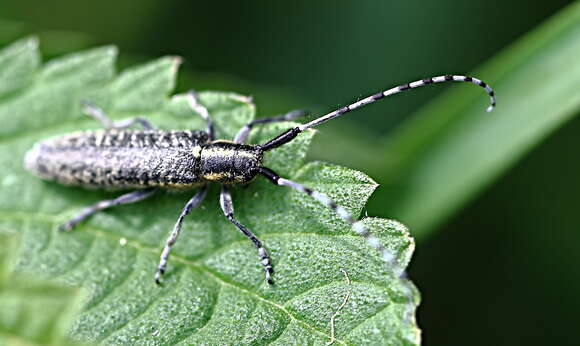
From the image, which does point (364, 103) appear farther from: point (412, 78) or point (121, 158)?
point (412, 78)

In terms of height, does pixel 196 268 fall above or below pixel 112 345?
above

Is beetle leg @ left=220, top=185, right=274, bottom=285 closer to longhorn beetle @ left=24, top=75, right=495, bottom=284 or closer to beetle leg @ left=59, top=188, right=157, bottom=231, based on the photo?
longhorn beetle @ left=24, top=75, right=495, bottom=284

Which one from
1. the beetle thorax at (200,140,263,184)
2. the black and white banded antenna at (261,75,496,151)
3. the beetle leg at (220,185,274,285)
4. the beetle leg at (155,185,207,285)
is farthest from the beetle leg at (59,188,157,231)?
the black and white banded antenna at (261,75,496,151)

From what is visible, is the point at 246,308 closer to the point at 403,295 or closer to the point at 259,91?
the point at 403,295

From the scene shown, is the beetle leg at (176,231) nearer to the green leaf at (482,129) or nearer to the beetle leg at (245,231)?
the beetle leg at (245,231)

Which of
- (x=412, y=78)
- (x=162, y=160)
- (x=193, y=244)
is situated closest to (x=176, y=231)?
(x=193, y=244)

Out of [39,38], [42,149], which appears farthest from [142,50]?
[42,149]

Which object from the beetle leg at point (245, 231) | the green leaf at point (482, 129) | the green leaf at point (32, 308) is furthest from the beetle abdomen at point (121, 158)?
the green leaf at point (482, 129)
